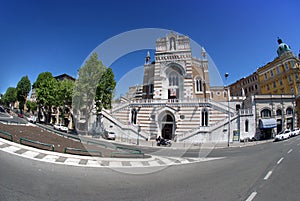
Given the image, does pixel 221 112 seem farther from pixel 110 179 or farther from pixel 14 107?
pixel 14 107

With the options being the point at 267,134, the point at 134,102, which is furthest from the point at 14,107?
the point at 267,134

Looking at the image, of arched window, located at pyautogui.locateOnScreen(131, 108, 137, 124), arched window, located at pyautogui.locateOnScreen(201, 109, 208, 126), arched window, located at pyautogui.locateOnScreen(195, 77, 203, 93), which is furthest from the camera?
arched window, located at pyautogui.locateOnScreen(195, 77, 203, 93)

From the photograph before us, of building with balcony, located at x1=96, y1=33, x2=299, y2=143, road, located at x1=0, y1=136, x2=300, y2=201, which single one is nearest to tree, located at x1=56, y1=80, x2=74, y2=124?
building with balcony, located at x1=96, y1=33, x2=299, y2=143

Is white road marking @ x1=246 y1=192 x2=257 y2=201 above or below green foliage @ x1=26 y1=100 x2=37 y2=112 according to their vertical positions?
below

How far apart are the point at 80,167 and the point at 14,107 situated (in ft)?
116

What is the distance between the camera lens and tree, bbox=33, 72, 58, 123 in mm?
26234

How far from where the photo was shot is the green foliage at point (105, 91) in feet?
79.7

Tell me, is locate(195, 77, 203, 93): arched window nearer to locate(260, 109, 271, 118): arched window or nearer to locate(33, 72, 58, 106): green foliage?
locate(260, 109, 271, 118): arched window

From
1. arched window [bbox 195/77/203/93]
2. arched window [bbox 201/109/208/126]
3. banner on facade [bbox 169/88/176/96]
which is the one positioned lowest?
arched window [bbox 201/109/208/126]

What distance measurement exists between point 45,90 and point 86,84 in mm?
13649

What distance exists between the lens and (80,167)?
657cm

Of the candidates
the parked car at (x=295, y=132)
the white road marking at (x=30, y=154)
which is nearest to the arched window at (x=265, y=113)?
the parked car at (x=295, y=132)

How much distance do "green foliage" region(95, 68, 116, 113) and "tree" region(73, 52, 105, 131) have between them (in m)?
2.10

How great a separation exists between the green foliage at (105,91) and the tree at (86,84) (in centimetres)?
210
